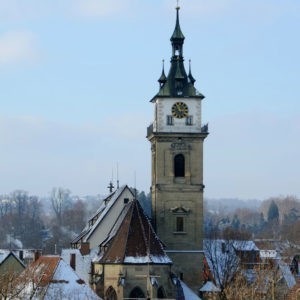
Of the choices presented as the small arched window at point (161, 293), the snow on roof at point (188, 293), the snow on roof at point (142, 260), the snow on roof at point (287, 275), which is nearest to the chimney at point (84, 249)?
the snow on roof at point (188, 293)

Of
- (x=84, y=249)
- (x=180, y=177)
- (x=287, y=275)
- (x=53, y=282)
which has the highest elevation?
(x=180, y=177)

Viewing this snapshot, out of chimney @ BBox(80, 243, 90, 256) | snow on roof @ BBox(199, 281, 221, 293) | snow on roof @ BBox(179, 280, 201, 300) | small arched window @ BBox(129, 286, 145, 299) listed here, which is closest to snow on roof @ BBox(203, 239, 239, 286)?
snow on roof @ BBox(199, 281, 221, 293)

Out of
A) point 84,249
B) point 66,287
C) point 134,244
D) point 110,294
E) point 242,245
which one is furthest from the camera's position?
point 242,245

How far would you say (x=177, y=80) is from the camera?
81125 mm

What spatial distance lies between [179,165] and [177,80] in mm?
7112

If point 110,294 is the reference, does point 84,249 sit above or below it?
above

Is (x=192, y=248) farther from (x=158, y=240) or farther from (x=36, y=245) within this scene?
(x=36, y=245)

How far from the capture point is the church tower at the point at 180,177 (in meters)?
79.6

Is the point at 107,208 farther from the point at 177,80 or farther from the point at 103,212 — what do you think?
the point at 177,80

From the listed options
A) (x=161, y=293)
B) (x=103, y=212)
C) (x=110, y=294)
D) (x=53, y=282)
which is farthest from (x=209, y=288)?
(x=53, y=282)

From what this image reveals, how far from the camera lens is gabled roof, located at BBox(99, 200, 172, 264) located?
72.8 metres

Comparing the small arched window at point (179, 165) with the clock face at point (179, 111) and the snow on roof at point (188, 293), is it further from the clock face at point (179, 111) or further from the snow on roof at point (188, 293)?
the snow on roof at point (188, 293)

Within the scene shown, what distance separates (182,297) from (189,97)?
16.4 m

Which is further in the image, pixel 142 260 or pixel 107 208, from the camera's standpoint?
pixel 107 208
